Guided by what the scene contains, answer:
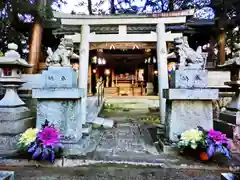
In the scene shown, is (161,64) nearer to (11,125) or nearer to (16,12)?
(11,125)

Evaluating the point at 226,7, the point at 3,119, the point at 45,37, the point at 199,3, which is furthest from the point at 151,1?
the point at 3,119

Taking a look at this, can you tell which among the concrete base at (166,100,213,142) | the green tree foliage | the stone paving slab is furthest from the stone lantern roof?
the green tree foliage

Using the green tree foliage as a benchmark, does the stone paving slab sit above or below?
below

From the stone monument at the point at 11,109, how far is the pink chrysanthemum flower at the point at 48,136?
1.28 m

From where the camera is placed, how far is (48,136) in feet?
11.9

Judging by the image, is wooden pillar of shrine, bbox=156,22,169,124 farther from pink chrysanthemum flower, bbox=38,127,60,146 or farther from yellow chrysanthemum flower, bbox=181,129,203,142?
pink chrysanthemum flower, bbox=38,127,60,146

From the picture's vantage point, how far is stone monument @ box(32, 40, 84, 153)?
4.14 metres

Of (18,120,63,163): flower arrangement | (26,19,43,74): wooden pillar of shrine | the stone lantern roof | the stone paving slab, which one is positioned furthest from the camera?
(26,19,43,74): wooden pillar of shrine

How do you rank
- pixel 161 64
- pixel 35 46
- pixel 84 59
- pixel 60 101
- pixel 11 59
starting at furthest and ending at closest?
pixel 35 46 → pixel 161 64 → pixel 84 59 → pixel 11 59 → pixel 60 101

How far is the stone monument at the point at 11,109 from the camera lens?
488cm

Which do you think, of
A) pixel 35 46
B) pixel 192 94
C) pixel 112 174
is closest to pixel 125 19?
pixel 192 94

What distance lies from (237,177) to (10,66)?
5615mm

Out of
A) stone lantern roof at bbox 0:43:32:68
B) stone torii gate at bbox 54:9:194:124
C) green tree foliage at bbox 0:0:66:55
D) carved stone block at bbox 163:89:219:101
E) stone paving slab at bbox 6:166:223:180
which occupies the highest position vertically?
green tree foliage at bbox 0:0:66:55

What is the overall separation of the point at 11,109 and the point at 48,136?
223cm
